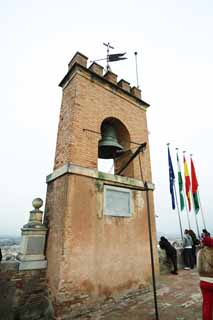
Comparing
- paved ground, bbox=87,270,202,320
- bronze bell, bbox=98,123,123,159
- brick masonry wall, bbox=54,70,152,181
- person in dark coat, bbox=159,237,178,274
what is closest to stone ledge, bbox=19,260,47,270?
paved ground, bbox=87,270,202,320

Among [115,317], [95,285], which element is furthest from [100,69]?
[115,317]

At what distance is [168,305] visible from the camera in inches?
161

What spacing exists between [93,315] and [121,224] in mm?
2043

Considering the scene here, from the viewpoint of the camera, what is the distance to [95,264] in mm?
4398

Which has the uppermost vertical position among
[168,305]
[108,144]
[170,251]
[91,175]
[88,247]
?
[108,144]

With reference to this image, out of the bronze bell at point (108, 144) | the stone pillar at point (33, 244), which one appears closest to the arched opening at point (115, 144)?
the bronze bell at point (108, 144)

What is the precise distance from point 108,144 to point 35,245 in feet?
11.4

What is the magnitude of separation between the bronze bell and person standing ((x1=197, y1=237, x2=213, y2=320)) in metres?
3.83

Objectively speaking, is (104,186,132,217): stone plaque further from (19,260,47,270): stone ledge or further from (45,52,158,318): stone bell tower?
(19,260,47,270): stone ledge

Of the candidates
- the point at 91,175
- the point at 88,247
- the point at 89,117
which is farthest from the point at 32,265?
the point at 89,117

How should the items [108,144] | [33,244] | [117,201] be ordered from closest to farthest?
1. [33,244]
2. [117,201]
3. [108,144]

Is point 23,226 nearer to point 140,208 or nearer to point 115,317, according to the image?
point 115,317

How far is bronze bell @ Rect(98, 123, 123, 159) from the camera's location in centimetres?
615

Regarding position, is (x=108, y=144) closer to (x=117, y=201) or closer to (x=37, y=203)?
(x=117, y=201)
